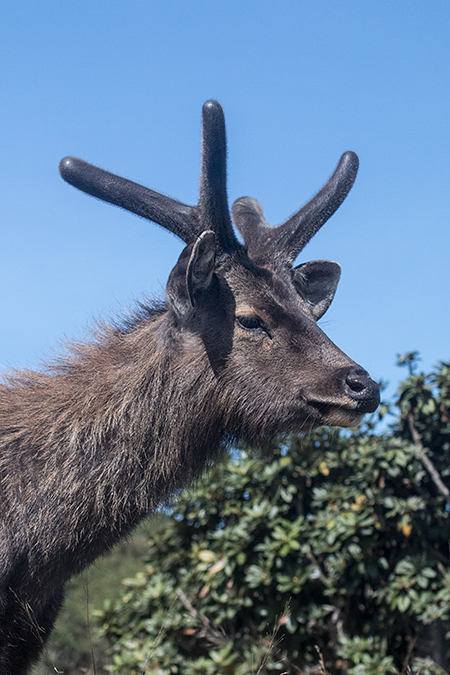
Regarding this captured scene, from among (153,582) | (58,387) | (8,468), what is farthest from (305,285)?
(153,582)

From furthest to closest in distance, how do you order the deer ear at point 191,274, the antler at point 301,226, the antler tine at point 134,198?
the antler at point 301,226
the antler tine at point 134,198
the deer ear at point 191,274

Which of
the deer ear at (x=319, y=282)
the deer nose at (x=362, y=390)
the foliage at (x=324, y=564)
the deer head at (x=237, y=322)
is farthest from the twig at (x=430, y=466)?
the deer nose at (x=362, y=390)

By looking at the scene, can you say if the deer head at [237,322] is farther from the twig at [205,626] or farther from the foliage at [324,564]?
the twig at [205,626]

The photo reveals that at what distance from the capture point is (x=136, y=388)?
319 centimetres

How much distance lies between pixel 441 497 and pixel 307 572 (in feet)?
3.87

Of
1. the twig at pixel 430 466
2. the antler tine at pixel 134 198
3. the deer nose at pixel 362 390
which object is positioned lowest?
the twig at pixel 430 466

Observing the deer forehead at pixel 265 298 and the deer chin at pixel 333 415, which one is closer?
the deer chin at pixel 333 415

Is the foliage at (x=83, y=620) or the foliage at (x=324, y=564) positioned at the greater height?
the foliage at (x=324, y=564)

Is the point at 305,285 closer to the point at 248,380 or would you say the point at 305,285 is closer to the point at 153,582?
the point at 248,380

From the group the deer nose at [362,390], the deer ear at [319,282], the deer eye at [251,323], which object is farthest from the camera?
the deer ear at [319,282]

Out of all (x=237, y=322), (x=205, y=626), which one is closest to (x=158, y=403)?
(x=237, y=322)

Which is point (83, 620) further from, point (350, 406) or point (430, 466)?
point (350, 406)

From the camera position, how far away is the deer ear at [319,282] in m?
3.89

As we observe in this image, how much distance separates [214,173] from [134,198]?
448 millimetres
